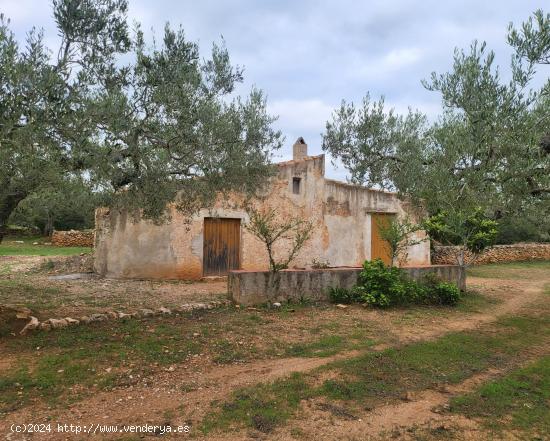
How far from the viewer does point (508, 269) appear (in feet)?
63.1

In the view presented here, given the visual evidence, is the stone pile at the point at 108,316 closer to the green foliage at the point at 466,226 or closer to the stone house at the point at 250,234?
the stone house at the point at 250,234

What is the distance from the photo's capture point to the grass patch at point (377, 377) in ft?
14.0

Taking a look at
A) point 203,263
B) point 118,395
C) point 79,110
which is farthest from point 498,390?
point 203,263

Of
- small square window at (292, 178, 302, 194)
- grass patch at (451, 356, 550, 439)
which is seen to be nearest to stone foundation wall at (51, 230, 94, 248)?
small square window at (292, 178, 302, 194)

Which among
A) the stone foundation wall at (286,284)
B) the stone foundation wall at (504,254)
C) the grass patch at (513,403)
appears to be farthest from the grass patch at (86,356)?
the stone foundation wall at (504,254)

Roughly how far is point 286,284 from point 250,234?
4714 millimetres

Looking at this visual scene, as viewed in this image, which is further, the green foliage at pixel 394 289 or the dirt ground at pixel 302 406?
the green foliage at pixel 394 289

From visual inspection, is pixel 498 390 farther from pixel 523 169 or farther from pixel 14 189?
pixel 14 189

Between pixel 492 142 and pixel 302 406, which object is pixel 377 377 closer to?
pixel 302 406

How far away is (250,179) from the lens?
26.4ft

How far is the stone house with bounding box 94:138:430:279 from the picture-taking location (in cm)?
1321

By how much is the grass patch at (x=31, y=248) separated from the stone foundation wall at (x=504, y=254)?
17.4 meters

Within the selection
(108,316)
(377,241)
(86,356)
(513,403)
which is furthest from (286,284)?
(377,241)

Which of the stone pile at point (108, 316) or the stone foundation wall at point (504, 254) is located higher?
the stone foundation wall at point (504, 254)
